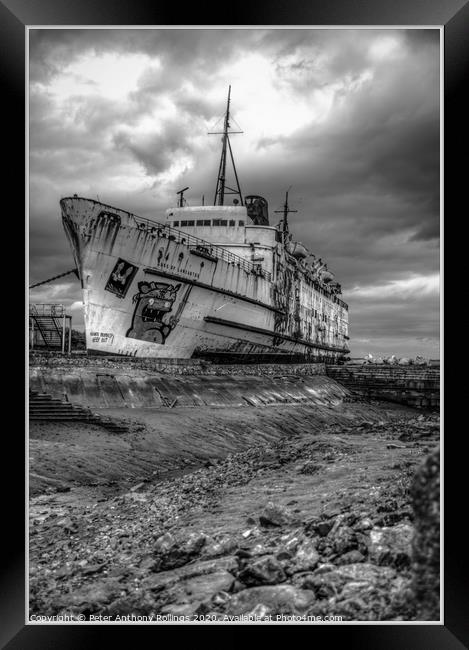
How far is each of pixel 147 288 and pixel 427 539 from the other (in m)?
13.9

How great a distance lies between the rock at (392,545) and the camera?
3.97m

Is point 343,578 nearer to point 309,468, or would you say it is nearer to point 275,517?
point 275,517

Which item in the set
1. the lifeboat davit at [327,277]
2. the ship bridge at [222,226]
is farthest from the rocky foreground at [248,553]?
the lifeboat davit at [327,277]

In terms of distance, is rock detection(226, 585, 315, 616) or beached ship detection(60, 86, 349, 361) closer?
rock detection(226, 585, 315, 616)

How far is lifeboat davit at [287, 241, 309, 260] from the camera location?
29.6m

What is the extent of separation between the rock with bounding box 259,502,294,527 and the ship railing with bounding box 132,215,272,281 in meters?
12.2

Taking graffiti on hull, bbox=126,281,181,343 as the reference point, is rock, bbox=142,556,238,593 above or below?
below

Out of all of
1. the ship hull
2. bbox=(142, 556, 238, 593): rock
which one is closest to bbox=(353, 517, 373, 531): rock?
bbox=(142, 556, 238, 593): rock

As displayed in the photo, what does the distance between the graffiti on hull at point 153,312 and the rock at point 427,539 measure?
1308 cm

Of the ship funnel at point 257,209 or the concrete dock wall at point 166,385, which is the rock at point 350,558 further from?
the ship funnel at point 257,209

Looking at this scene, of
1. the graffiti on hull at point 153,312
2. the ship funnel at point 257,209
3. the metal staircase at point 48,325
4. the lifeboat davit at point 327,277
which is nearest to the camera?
the graffiti on hull at point 153,312

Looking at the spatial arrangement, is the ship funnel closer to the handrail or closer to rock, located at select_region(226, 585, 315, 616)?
the handrail
